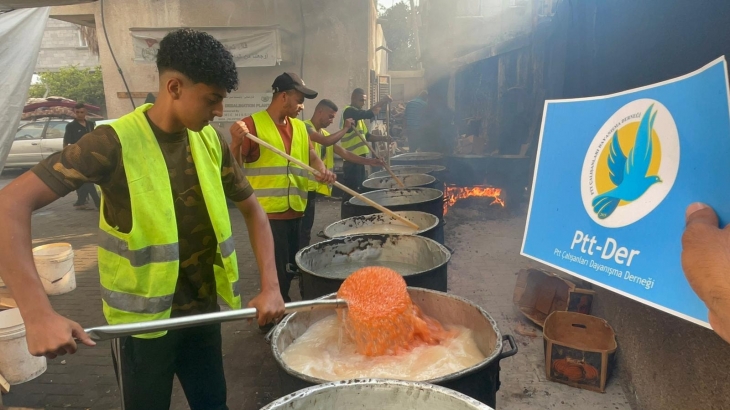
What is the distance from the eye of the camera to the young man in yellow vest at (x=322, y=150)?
5316 mm

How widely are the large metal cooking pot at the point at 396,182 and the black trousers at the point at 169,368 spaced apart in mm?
3971

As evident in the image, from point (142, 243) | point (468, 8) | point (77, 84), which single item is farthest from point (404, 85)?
point (142, 243)

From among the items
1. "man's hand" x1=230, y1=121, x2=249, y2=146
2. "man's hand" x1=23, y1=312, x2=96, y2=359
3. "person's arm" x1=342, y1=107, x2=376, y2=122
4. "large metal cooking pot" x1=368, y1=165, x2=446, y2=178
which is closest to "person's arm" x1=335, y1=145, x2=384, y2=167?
"large metal cooking pot" x1=368, y1=165, x2=446, y2=178

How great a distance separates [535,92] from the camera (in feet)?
28.1

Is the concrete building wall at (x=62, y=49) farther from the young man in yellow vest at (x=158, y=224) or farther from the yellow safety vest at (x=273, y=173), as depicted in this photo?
the young man in yellow vest at (x=158, y=224)

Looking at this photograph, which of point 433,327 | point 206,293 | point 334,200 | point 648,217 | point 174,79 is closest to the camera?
point 648,217

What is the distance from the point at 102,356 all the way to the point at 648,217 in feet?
15.0

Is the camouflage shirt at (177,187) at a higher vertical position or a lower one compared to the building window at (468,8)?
lower

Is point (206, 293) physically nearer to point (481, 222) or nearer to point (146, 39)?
point (481, 222)

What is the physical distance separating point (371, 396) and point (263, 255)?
1.04 metres

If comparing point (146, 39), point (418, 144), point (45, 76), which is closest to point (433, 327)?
point (146, 39)

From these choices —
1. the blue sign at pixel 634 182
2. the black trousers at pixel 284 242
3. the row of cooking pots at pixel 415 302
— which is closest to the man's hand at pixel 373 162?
the row of cooking pots at pixel 415 302

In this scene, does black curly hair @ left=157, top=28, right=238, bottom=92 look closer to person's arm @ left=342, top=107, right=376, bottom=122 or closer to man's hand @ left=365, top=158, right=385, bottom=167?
man's hand @ left=365, top=158, right=385, bottom=167

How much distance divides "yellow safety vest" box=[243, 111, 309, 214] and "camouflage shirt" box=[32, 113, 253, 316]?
5.49ft
